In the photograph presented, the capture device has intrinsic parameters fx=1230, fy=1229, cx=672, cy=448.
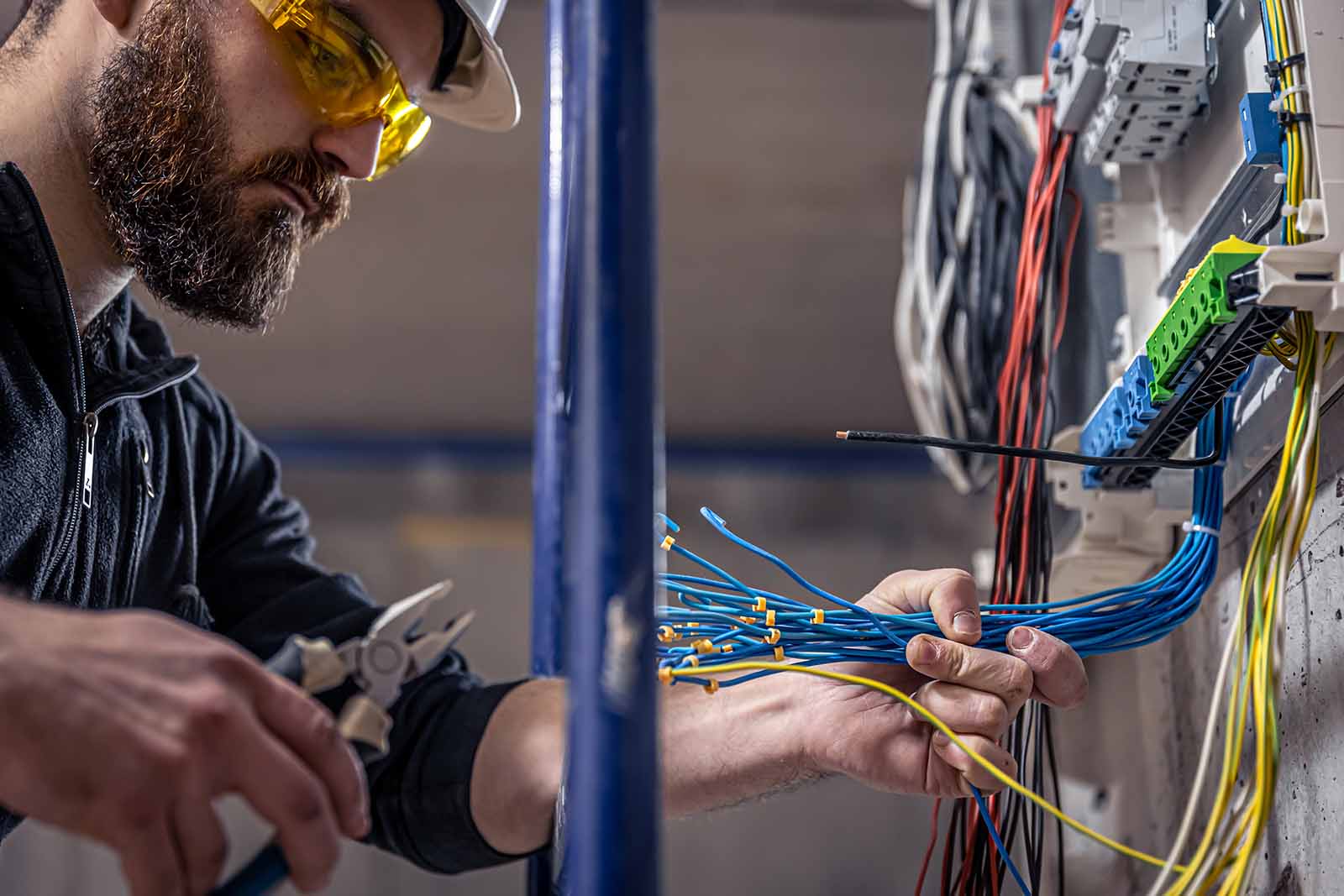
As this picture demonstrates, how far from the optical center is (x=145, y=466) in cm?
124

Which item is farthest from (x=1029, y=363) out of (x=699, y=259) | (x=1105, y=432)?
(x=699, y=259)

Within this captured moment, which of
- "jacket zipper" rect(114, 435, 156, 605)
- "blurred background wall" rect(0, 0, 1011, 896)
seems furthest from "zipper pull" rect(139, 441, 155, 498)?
"blurred background wall" rect(0, 0, 1011, 896)

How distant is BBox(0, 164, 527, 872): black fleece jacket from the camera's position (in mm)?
1066

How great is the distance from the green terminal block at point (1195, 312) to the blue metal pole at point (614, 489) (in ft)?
1.51

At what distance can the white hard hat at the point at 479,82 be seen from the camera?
1.34 m

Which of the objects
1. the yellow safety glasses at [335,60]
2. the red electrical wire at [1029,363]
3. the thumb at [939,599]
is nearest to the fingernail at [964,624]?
the thumb at [939,599]

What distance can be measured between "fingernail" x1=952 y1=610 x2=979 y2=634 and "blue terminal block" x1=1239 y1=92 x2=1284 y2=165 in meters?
0.42

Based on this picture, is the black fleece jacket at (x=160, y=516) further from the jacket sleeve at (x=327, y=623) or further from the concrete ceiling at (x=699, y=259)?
the concrete ceiling at (x=699, y=259)

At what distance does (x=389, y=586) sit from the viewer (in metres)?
3.66

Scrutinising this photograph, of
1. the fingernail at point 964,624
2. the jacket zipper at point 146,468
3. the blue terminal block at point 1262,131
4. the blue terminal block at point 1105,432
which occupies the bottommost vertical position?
the fingernail at point 964,624

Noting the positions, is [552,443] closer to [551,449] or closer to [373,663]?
[551,449]

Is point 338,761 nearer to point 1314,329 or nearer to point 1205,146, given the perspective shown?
point 1314,329

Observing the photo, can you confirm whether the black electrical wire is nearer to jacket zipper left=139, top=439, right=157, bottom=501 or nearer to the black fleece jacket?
the black fleece jacket

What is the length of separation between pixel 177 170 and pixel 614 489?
88cm
